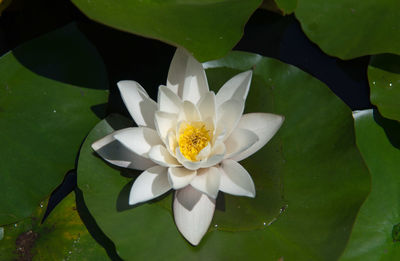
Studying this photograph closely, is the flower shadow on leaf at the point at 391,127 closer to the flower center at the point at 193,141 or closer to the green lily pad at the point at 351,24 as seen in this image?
the green lily pad at the point at 351,24

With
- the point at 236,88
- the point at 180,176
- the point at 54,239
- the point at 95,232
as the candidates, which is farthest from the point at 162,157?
the point at 54,239

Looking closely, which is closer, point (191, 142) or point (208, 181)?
point (208, 181)

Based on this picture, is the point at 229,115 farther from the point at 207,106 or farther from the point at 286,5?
the point at 286,5

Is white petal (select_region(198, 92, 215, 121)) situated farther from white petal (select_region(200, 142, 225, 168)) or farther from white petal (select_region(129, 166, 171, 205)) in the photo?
white petal (select_region(129, 166, 171, 205))

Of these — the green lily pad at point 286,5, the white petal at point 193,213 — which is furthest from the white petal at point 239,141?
the green lily pad at point 286,5

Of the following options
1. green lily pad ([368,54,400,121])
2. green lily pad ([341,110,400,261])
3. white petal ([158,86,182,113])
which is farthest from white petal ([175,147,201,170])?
green lily pad ([368,54,400,121])

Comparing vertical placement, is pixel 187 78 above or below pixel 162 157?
above
